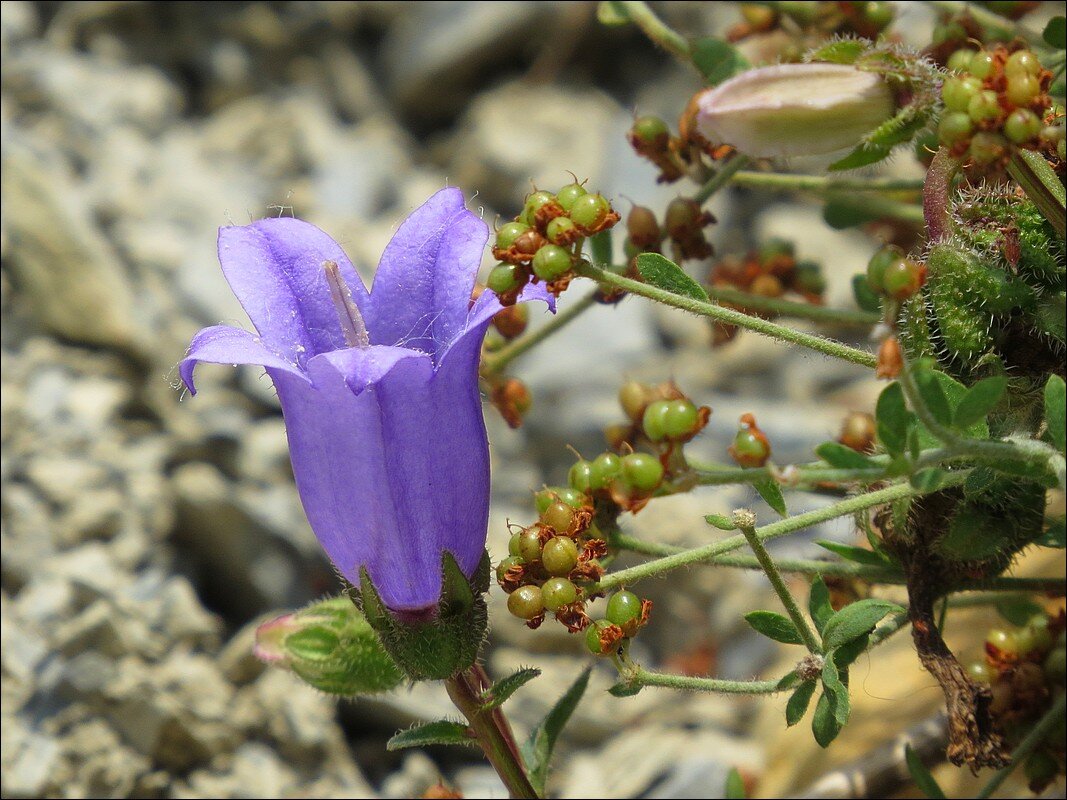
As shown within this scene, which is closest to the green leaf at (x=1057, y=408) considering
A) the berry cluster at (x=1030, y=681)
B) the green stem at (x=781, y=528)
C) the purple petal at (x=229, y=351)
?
the green stem at (x=781, y=528)

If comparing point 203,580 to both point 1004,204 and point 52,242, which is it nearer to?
point 52,242

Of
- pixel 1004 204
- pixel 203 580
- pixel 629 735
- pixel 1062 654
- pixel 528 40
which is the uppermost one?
pixel 1004 204

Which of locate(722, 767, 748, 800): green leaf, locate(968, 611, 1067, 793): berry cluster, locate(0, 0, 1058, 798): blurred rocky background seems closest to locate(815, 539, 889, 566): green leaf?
locate(968, 611, 1067, 793): berry cluster

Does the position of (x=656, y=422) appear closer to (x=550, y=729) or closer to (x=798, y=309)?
(x=550, y=729)

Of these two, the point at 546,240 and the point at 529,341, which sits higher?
the point at 546,240

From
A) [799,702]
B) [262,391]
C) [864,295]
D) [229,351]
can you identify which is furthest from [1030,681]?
[262,391]

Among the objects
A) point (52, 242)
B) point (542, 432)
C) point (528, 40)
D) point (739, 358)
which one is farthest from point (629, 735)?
point (528, 40)

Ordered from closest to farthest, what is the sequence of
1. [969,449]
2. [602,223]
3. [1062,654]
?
[969,449] < [602,223] < [1062,654]
